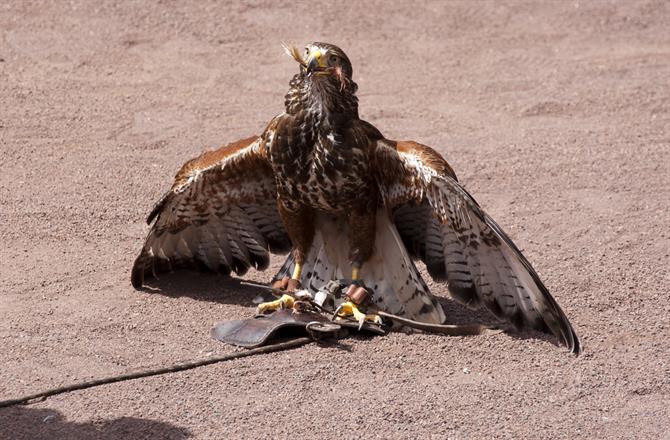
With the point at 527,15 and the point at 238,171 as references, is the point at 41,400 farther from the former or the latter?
the point at 527,15

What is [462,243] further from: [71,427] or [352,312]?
[71,427]

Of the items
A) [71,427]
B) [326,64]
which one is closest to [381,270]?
[326,64]

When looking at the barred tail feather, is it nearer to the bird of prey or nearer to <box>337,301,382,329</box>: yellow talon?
the bird of prey

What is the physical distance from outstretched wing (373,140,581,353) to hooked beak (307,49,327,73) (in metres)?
0.52

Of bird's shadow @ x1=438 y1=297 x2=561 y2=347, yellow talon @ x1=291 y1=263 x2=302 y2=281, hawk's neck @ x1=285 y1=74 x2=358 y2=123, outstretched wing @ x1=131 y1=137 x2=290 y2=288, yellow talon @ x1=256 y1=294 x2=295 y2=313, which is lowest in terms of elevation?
bird's shadow @ x1=438 y1=297 x2=561 y2=347

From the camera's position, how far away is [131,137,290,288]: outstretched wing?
667cm

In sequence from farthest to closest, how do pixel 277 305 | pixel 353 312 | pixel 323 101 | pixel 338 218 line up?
1. pixel 338 218
2. pixel 277 305
3. pixel 353 312
4. pixel 323 101

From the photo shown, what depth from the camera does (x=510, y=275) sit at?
633 cm

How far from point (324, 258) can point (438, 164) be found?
3.36 ft

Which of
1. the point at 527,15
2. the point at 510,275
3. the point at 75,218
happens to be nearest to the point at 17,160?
the point at 75,218

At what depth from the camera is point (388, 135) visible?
923cm

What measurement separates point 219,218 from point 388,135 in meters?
2.53

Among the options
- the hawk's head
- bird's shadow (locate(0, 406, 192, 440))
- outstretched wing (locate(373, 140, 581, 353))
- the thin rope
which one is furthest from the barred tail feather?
bird's shadow (locate(0, 406, 192, 440))

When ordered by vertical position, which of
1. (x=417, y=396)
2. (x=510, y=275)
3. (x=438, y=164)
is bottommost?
(x=417, y=396)
